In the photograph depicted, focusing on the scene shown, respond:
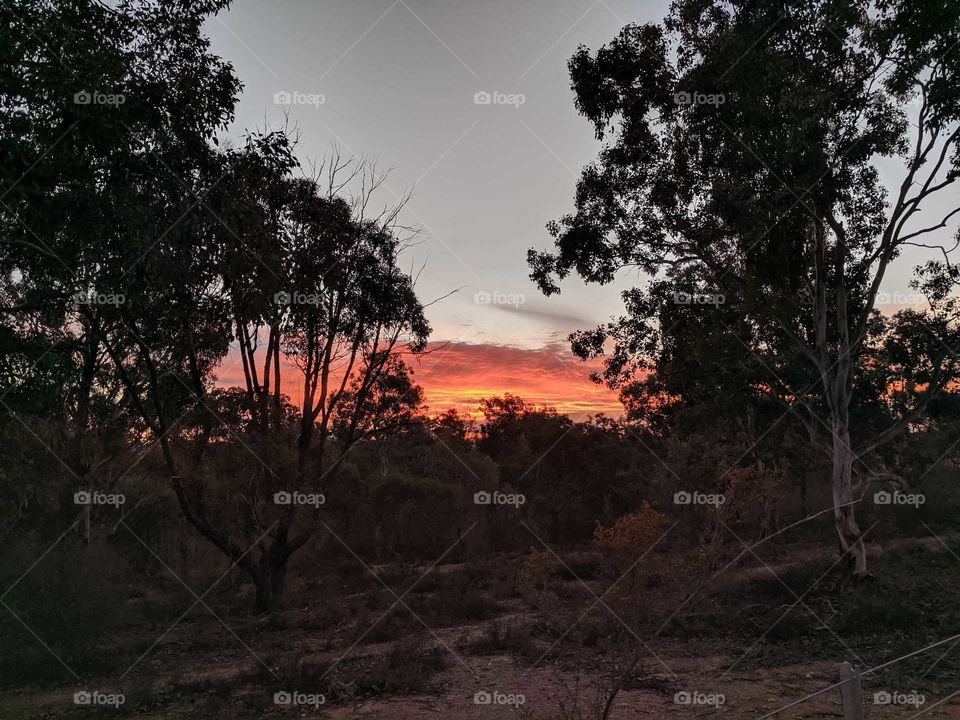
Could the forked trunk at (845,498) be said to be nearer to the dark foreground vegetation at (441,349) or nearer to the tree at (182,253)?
the dark foreground vegetation at (441,349)

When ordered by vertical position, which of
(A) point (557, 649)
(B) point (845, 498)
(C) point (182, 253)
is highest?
(C) point (182, 253)

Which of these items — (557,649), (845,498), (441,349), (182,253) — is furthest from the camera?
(441,349)

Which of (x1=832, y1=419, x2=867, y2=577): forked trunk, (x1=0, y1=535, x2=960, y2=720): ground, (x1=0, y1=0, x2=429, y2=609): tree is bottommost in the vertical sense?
(x1=0, y1=535, x2=960, y2=720): ground

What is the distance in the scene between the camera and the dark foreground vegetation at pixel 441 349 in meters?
9.83

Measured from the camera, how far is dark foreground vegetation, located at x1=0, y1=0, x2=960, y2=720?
983 cm

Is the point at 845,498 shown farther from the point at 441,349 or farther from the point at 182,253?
the point at 182,253

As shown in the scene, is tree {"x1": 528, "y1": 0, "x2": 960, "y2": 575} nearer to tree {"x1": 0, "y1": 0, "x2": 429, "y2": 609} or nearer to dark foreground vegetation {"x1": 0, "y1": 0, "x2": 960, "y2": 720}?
dark foreground vegetation {"x1": 0, "y1": 0, "x2": 960, "y2": 720}

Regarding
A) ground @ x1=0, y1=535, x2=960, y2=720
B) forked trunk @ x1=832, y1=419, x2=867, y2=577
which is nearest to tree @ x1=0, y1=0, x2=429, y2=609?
ground @ x1=0, y1=535, x2=960, y2=720

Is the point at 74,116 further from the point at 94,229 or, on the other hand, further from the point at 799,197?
the point at 799,197

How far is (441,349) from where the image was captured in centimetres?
2061

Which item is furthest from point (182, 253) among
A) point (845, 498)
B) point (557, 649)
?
point (845, 498)

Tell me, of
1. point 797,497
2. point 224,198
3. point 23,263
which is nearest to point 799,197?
point 224,198

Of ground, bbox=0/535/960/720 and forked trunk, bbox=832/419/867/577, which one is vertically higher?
forked trunk, bbox=832/419/867/577

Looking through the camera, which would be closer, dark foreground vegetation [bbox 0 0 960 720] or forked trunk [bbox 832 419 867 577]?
dark foreground vegetation [bbox 0 0 960 720]
